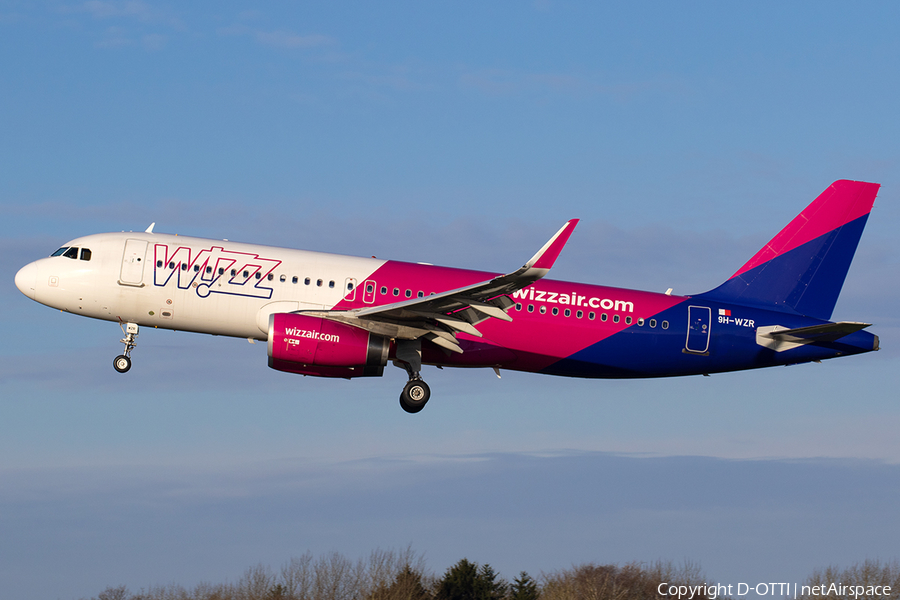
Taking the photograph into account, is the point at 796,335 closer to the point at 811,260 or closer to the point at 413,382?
the point at 811,260

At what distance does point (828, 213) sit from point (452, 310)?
1505cm

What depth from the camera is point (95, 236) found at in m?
28.1

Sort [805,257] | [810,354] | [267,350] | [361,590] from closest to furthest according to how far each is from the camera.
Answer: [267,350]
[810,354]
[805,257]
[361,590]

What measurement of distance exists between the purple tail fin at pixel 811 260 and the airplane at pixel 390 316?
109 centimetres

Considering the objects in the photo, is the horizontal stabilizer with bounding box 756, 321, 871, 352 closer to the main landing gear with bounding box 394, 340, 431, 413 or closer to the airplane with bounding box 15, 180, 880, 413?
the airplane with bounding box 15, 180, 880, 413

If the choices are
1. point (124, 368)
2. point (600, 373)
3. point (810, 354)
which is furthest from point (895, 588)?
point (124, 368)

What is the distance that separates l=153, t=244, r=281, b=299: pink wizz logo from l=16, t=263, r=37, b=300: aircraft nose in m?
3.98

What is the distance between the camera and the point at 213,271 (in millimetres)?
27156

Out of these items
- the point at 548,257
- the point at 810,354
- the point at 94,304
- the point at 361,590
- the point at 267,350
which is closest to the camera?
the point at 548,257

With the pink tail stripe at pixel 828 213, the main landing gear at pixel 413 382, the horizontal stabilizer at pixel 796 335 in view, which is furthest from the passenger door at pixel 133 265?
the pink tail stripe at pixel 828 213

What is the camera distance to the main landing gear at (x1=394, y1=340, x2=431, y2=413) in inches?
1075

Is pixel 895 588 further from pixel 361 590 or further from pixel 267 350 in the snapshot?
pixel 267 350

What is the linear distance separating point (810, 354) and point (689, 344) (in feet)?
13.3

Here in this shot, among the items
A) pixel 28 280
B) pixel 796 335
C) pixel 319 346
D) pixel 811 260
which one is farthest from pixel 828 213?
pixel 28 280
